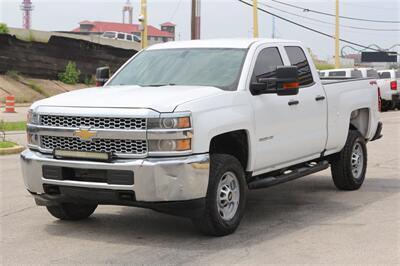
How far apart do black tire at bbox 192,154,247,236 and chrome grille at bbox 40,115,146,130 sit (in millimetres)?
854

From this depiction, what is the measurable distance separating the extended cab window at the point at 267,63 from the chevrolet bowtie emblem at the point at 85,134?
192cm

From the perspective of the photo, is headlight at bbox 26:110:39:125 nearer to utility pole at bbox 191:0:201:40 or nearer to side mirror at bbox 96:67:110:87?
side mirror at bbox 96:67:110:87

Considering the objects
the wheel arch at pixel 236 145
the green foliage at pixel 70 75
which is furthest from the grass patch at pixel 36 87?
the wheel arch at pixel 236 145

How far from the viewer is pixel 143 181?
604cm

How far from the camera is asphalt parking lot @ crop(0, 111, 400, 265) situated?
19.2 ft

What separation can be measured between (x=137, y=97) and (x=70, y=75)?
3541cm

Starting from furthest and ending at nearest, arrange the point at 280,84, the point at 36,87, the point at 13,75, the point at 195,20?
the point at 36,87, the point at 13,75, the point at 195,20, the point at 280,84

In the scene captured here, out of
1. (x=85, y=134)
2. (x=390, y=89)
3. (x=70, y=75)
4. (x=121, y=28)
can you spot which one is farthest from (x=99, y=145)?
(x=121, y=28)

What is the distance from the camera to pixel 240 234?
22.0 ft

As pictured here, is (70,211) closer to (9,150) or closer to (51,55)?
(9,150)

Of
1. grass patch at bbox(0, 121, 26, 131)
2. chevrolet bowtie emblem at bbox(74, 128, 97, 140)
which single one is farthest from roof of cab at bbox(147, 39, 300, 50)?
grass patch at bbox(0, 121, 26, 131)

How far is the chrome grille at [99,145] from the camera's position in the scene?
616 centimetres

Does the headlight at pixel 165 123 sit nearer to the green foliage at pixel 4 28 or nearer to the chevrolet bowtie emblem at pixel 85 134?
the chevrolet bowtie emblem at pixel 85 134

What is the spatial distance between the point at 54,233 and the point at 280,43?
3447mm
